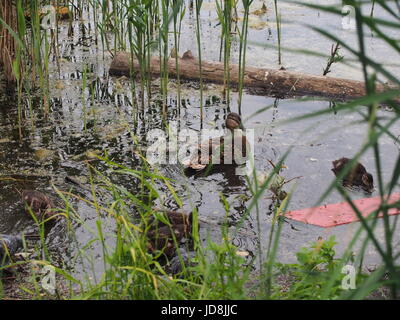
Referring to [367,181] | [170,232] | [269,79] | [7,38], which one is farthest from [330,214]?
[7,38]

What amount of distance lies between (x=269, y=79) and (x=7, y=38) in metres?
2.65

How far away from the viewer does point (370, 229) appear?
64.6 inches

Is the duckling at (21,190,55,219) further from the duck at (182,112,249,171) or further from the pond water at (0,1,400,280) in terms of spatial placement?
the duck at (182,112,249,171)

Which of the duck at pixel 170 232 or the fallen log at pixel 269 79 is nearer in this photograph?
the duck at pixel 170 232

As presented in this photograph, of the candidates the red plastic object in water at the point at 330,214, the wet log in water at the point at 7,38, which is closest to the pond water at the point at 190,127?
the red plastic object in water at the point at 330,214

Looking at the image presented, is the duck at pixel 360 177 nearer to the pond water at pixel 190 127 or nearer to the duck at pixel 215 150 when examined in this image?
the pond water at pixel 190 127

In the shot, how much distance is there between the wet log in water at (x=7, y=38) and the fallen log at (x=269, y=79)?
1.07 metres

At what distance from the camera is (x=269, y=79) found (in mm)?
6660

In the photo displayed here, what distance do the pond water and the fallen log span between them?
0.15 m

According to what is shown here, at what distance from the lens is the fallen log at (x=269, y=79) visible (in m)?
6.36

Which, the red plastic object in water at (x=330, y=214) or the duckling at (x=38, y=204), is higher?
the duckling at (x=38, y=204)

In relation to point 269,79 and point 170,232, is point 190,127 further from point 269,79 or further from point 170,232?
point 170,232
